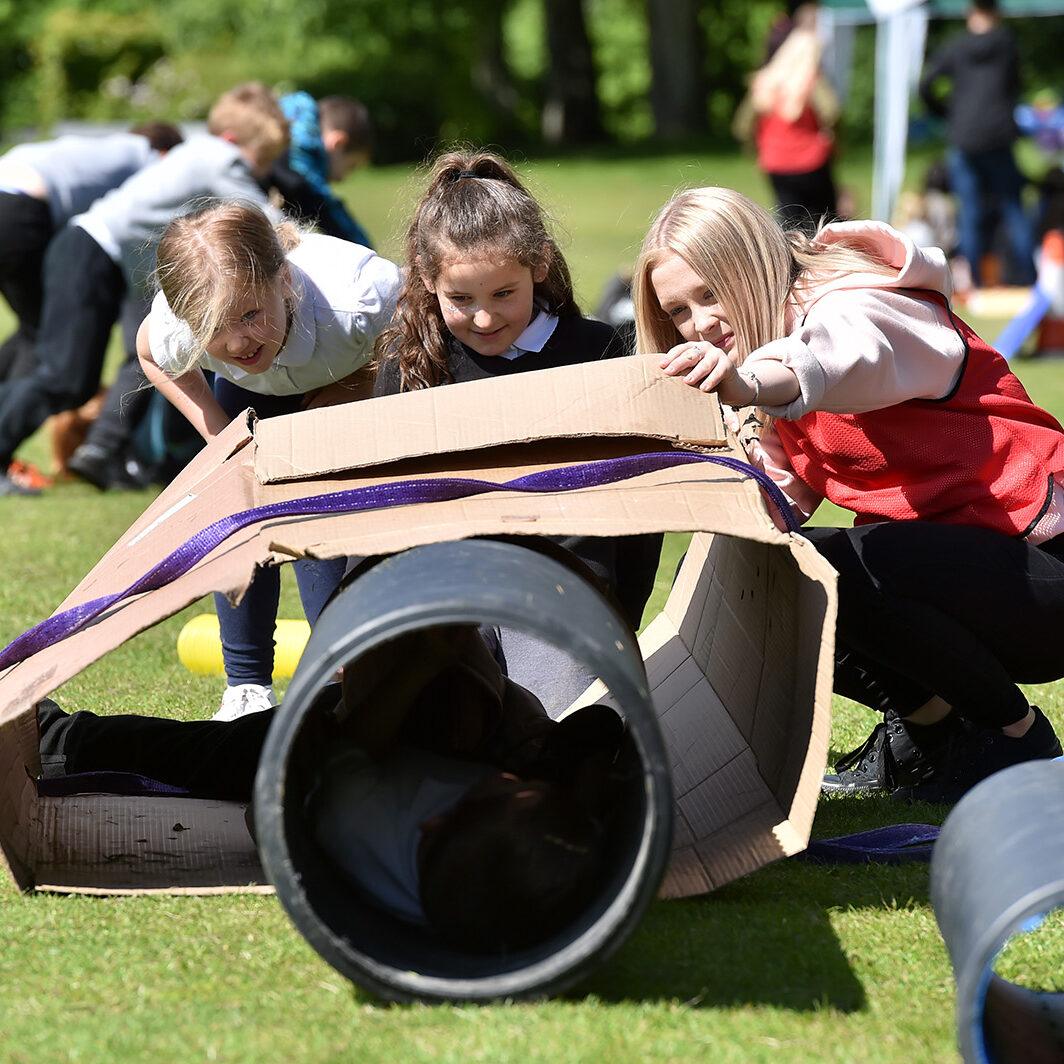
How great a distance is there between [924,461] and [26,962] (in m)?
1.87

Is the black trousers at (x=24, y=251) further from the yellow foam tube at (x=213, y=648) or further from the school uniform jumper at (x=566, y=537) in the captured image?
the school uniform jumper at (x=566, y=537)

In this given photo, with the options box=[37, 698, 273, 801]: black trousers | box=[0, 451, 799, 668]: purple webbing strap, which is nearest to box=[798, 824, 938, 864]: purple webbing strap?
box=[0, 451, 799, 668]: purple webbing strap

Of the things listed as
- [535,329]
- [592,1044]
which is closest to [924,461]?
[535,329]

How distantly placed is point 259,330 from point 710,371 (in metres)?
1.28

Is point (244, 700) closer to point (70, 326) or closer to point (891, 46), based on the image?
point (70, 326)

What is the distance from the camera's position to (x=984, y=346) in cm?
298

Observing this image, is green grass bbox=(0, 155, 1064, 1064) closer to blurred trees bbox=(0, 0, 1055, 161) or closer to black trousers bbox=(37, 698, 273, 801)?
black trousers bbox=(37, 698, 273, 801)

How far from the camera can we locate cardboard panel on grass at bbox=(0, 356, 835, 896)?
2.27m

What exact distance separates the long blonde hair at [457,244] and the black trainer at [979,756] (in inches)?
53.2

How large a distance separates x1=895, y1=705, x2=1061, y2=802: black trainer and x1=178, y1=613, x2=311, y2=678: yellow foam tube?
180cm

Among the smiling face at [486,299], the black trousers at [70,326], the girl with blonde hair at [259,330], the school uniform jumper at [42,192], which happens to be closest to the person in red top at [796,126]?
the school uniform jumper at [42,192]

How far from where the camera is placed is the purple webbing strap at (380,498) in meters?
2.39

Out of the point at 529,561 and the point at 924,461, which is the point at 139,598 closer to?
the point at 529,561

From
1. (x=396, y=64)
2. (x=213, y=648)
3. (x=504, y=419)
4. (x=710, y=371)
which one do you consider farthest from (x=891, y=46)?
(x=396, y=64)
